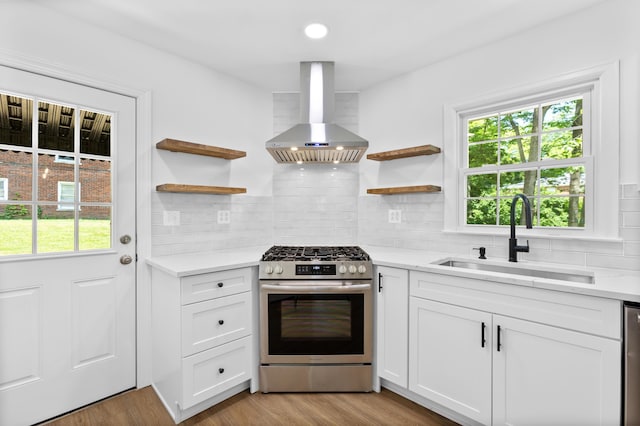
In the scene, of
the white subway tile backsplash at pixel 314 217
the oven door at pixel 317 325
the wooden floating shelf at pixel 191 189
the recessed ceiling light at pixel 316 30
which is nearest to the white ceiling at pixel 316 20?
the recessed ceiling light at pixel 316 30

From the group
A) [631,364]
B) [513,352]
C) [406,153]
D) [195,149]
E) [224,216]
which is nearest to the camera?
[631,364]

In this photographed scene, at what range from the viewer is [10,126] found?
1.78 m

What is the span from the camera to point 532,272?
79.9 inches

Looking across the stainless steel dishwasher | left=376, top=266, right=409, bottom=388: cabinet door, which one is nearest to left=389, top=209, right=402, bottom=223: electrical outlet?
left=376, top=266, right=409, bottom=388: cabinet door

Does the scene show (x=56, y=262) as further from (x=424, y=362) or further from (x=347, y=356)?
(x=424, y=362)

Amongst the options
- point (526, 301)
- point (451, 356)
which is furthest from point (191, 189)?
point (526, 301)

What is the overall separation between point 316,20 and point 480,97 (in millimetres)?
1332

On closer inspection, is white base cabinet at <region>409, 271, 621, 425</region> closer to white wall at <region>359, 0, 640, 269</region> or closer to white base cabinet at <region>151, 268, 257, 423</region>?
white wall at <region>359, 0, 640, 269</region>

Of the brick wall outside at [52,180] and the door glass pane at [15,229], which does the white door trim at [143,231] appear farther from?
the door glass pane at [15,229]

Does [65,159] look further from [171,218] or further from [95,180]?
[171,218]

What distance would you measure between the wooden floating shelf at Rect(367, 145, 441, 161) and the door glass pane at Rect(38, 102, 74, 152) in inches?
86.5

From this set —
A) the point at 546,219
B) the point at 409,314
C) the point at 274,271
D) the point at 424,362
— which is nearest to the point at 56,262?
the point at 274,271

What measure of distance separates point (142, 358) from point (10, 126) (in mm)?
1684

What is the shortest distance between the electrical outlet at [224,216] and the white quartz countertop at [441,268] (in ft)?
0.89
